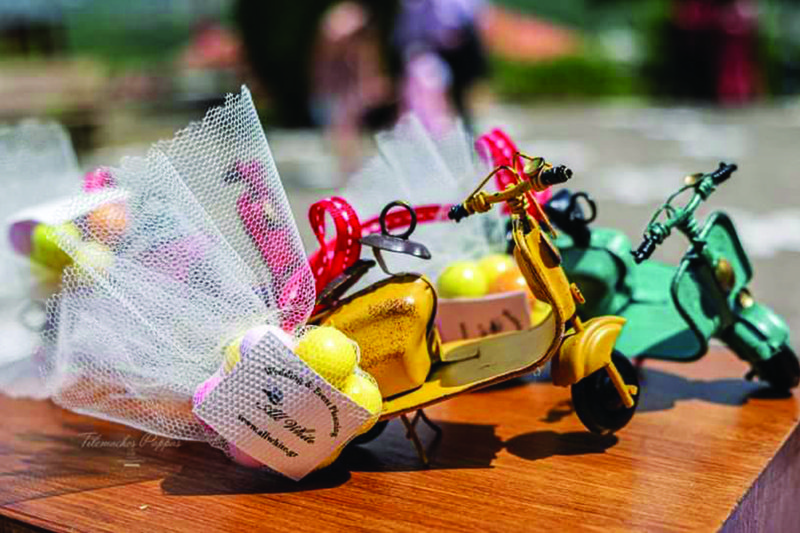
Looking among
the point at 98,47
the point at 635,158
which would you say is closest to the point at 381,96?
the point at 635,158

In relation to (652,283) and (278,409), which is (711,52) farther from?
(278,409)

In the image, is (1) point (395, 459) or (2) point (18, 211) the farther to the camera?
(2) point (18, 211)

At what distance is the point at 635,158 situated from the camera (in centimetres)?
644

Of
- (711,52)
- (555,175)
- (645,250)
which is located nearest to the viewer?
(555,175)

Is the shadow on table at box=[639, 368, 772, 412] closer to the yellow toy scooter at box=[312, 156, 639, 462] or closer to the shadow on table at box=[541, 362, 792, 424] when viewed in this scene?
the shadow on table at box=[541, 362, 792, 424]

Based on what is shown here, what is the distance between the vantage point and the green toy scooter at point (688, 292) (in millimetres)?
1183

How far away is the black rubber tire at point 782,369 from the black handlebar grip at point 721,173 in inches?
8.8

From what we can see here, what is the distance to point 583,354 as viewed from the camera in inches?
39.4

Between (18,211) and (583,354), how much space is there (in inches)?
33.5

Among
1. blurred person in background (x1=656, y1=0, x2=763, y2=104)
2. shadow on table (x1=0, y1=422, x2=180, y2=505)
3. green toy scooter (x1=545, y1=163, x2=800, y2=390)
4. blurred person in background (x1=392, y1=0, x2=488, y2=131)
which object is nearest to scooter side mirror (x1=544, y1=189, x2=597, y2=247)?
green toy scooter (x1=545, y1=163, x2=800, y2=390)

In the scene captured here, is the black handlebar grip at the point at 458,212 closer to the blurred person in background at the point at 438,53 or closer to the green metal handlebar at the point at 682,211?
the green metal handlebar at the point at 682,211

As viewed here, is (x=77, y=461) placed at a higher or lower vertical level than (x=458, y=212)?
lower

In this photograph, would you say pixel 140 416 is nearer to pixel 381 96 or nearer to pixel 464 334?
pixel 464 334

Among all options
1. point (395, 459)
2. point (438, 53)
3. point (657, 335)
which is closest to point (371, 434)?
point (395, 459)
